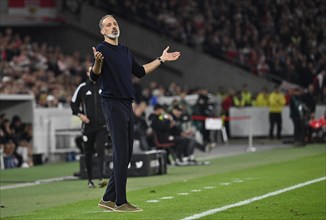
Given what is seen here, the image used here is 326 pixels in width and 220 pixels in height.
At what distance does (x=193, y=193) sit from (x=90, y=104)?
3.56 meters

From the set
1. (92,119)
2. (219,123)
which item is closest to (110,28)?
(92,119)

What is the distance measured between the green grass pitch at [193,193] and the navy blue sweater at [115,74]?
1428 mm

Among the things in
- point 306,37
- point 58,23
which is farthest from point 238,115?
point 58,23

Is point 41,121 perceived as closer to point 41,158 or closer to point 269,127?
point 41,158

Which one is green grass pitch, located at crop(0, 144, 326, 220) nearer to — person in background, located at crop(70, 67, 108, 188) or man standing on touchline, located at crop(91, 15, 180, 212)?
man standing on touchline, located at crop(91, 15, 180, 212)

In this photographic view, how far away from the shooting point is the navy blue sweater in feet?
41.7

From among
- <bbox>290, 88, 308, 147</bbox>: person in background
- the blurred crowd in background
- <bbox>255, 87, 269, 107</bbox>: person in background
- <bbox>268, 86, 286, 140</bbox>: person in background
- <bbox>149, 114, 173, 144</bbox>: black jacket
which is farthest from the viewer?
the blurred crowd in background

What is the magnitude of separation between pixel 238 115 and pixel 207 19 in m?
8.04

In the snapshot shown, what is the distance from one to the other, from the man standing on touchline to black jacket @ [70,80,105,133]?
560cm

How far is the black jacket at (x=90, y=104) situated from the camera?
18453 mm

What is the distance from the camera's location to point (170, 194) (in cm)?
1570

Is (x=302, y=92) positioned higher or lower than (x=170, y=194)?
higher

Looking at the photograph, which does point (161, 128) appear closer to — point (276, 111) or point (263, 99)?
point (276, 111)

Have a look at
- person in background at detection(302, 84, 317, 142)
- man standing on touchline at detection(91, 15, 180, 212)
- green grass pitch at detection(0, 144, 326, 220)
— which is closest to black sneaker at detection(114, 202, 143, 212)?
man standing on touchline at detection(91, 15, 180, 212)
